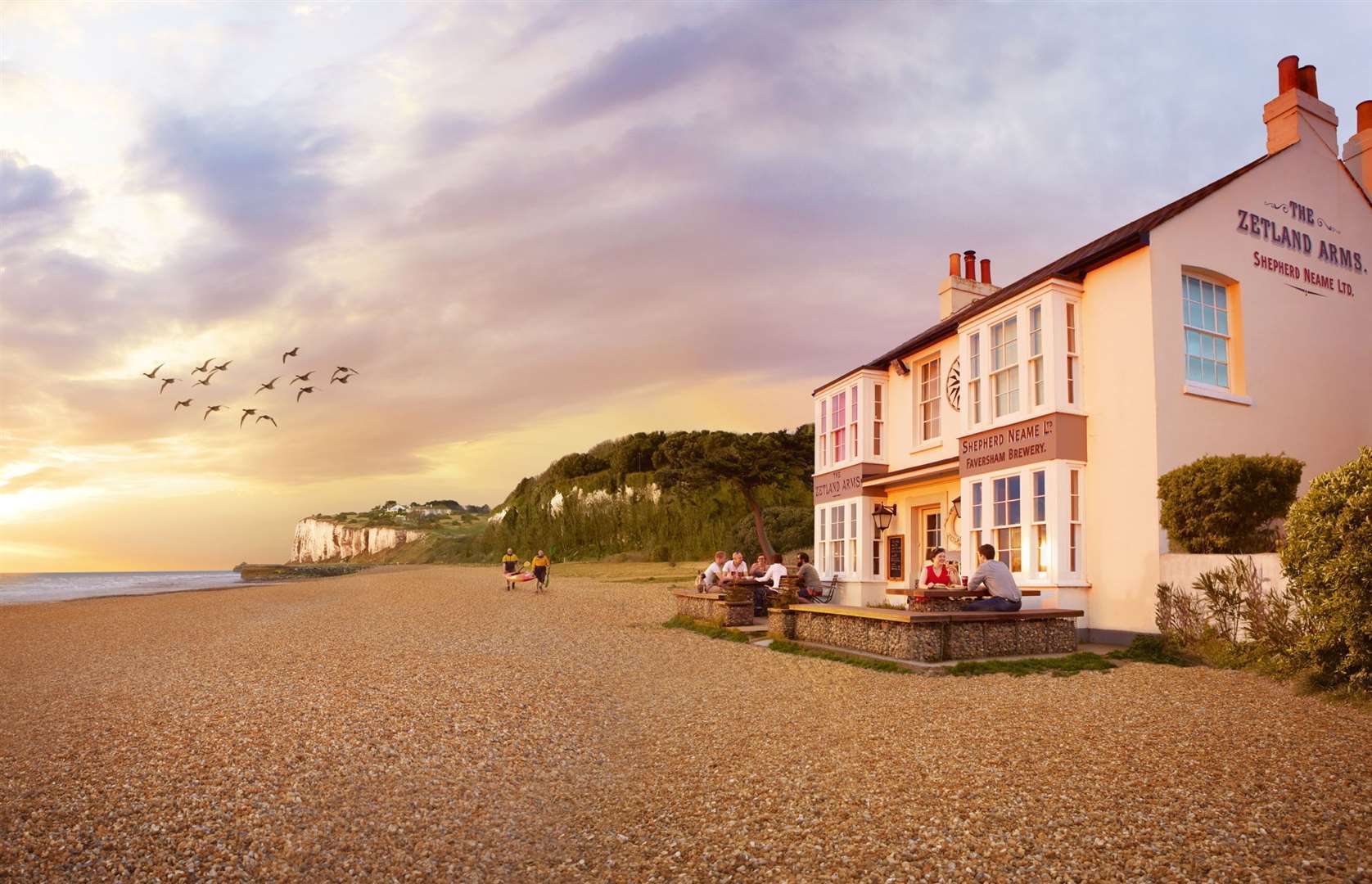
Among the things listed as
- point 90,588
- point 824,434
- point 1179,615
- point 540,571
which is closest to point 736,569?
point 824,434

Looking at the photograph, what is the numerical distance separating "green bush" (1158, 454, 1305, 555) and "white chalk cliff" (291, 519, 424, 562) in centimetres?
7762

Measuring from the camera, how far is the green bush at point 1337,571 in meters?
8.03

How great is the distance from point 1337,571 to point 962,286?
1498 cm

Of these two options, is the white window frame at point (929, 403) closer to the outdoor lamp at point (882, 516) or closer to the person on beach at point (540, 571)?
the outdoor lamp at point (882, 516)

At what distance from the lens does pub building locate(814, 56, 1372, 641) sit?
12.9m

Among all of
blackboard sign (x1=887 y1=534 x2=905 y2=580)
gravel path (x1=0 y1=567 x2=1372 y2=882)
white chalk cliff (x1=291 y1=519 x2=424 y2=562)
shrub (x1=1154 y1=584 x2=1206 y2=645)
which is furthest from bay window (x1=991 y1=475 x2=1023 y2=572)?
white chalk cliff (x1=291 y1=519 x2=424 y2=562)

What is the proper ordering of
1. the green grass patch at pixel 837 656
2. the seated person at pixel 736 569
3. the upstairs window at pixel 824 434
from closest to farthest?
1. the green grass patch at pixel 837 656
2. the seated person at pixel 736 569
3. the upstairs window at pixel 824 434

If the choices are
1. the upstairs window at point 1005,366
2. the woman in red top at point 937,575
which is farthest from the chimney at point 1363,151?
the woman in red top at point 937,575

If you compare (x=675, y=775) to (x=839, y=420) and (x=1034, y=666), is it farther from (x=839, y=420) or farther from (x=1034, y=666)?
(x=839, y=420)

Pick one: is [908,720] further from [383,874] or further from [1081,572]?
[1081,572]

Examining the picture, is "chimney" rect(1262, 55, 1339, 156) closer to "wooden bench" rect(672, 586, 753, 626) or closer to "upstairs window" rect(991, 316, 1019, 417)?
"upstairs window" rect(991, 316, 1019, 417)

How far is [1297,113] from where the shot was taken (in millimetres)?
15172

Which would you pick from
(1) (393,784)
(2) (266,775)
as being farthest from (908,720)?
(2) (266,775)

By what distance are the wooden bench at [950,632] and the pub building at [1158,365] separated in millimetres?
1184
